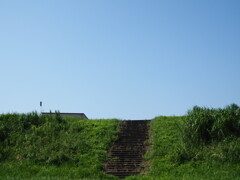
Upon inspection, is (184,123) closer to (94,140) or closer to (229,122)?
(229,122)

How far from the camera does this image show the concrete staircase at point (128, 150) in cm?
1869

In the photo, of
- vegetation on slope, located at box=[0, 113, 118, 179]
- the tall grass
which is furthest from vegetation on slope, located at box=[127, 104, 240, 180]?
vegetation on slope, located at box=[0, 113, 118, 179]

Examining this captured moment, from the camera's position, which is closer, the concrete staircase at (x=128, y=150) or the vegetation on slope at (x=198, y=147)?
the vegetation on slope at (x=198, y=147)

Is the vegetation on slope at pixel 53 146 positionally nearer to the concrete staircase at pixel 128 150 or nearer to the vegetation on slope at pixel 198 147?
the concrete staircase at pixel 128 150

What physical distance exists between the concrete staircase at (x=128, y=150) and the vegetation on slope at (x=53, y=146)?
559 millimetres

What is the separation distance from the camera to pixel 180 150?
757 inches

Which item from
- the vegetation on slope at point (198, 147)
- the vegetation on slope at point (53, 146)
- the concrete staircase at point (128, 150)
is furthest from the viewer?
the concrete staircase at point (128, 150)

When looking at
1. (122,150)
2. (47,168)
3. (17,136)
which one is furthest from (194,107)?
(17,136)

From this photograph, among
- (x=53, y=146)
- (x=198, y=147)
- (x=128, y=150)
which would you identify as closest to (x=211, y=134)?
(x=198, y=147)

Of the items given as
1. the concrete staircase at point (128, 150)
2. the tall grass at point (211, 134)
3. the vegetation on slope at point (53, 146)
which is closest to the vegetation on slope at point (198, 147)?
the tall grass at point (211, 134)

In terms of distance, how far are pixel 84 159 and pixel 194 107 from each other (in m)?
8.58

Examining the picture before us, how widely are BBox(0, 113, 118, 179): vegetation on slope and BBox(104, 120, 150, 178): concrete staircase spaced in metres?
0.56

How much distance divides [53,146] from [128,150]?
15.5 feet

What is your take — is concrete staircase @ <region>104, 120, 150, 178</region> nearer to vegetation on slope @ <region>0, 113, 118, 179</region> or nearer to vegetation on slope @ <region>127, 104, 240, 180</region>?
vegetation on slope @ <region>0, 113, 118, 179</region>
